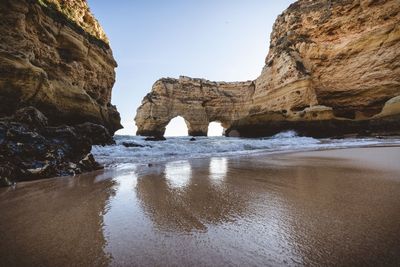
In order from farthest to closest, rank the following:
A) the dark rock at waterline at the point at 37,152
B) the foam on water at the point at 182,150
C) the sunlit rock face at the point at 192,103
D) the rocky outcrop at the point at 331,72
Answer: the sunlit rock face at the point at 192,103 → the rocky outcrop at the point at 331,72 → the foam on water at the point at 182,150 → the dark rock at waterline at the point at 37,152

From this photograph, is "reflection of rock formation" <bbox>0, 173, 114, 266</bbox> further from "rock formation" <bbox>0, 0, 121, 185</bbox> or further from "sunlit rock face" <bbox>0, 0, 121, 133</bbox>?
"sunlit rock face" <bbox>0, 0, 121, 133</bbox>

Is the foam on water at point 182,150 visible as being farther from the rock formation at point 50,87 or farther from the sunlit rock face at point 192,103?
the sunlit rock face at point 192,103

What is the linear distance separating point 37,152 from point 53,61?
1078cm

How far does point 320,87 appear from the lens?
770 inches

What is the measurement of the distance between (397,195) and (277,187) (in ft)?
2.94

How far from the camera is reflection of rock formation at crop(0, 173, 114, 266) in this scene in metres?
0.95

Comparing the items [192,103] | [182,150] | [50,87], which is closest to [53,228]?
[182,150]

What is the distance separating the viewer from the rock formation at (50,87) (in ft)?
11.6

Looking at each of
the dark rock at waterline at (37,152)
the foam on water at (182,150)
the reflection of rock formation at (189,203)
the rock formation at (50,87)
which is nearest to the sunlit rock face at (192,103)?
the rock formation at (50,87)

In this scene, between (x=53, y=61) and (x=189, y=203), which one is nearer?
(x=189, y=203)

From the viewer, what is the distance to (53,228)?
130 centimetres

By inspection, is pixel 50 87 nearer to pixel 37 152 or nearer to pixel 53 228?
pixel 37 152

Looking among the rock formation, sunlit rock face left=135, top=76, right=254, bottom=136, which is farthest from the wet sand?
sunlit rock face left=135, top=76, right=254, bottom=136

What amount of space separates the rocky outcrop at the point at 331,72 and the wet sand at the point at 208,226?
1455cm
